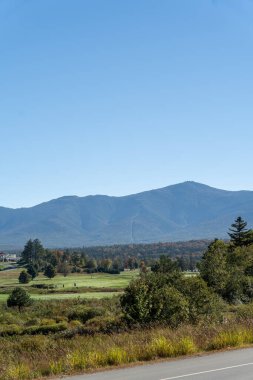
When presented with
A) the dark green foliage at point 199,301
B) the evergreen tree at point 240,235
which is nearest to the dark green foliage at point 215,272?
the dark green foliage at point 199,301

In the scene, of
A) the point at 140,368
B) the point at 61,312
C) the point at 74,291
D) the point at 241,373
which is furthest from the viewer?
the point at 74,291

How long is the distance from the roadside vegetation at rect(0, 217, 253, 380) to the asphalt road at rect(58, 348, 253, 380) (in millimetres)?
816

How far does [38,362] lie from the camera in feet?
47.0

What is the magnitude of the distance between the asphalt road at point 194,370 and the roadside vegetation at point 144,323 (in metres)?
0.82

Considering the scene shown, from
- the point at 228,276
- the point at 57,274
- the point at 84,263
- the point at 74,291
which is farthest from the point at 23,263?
the point at 228,276

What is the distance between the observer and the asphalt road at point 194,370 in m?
12.4

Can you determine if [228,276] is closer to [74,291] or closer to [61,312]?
[61,312]

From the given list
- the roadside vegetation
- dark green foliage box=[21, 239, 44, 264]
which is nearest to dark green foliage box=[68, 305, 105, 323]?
the roadside vegetation

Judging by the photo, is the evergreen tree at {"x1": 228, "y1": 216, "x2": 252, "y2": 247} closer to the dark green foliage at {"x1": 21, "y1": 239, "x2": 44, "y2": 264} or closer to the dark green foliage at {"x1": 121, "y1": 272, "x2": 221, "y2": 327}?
the dark green foliage at {"x1": 121, "y1": 272, "x2": 221, "y2": 327}

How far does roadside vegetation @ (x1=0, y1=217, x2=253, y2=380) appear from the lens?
47.8 feet

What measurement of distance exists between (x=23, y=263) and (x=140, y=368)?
187 metres

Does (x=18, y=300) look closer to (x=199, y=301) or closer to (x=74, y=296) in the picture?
(x=74, y=296)

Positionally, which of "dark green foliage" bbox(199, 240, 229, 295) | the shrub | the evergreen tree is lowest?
the shrub

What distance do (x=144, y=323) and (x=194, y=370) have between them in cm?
1371
